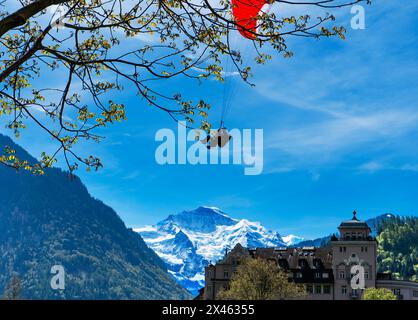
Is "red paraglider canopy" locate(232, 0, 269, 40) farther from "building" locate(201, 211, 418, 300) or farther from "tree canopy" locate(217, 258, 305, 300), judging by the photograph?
"building" locate(201, 211, 418, 300)

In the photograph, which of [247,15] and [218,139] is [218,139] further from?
[247,15]

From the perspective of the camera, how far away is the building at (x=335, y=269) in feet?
353

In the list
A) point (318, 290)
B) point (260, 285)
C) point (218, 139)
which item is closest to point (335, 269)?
point (318, 290)

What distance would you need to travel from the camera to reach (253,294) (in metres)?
78.6

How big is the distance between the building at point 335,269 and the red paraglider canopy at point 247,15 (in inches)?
3741

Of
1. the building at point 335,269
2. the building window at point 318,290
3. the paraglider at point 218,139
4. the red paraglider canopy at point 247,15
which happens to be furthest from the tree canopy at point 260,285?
the red paraglider canopy at point 247,15

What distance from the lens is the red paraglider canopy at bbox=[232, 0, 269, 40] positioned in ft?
41.4

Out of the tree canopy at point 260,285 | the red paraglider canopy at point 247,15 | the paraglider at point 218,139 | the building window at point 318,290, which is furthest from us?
the building window at point 318,290

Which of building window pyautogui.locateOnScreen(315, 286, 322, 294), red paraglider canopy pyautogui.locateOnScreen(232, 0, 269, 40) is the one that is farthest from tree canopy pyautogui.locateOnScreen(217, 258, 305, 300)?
red paraglider canopy pyautogui.locateOnScreen(232, 0, 269, 40)

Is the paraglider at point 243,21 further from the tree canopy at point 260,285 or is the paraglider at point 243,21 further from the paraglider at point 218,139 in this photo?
the tree canopy at point 260,285

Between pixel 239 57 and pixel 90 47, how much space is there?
387 centimetres
